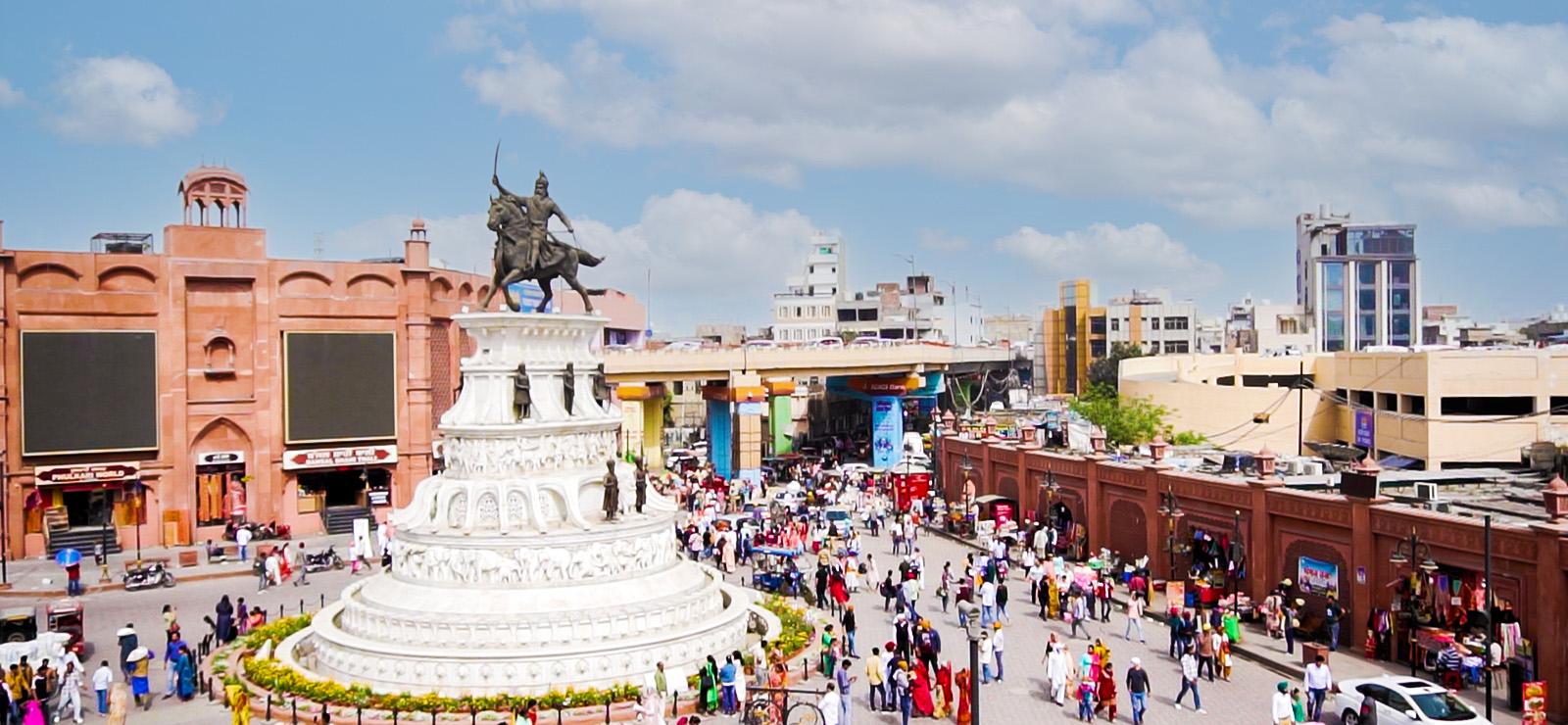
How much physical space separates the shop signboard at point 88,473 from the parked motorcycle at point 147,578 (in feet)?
25.2

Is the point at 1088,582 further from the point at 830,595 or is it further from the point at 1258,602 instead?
the point at 830,595

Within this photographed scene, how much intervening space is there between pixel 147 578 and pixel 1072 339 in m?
87.9

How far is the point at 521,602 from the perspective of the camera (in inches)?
833

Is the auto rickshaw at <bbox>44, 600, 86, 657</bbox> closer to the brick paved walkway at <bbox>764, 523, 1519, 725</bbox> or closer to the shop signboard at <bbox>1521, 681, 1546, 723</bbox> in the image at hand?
the brick paved walkway at <bbox>764, 523, 1519, 725</bbox>

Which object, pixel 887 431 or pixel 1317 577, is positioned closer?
pixel 1317 577

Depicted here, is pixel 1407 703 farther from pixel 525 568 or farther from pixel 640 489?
pixel 525 568

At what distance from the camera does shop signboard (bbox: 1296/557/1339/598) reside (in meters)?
24.3

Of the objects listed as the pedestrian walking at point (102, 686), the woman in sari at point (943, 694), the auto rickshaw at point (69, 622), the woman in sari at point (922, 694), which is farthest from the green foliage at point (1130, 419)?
the pedestrian walking at point (102, 686)

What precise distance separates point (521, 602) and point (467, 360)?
554cm

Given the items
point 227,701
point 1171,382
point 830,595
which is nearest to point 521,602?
point 227,701

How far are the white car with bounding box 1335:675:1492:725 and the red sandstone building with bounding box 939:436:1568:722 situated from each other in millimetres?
3193

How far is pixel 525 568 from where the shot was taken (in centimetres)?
2166

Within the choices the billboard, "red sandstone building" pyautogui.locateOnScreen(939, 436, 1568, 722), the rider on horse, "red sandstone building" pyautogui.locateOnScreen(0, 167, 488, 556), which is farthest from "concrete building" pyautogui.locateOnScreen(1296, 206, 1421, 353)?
the rider on horse

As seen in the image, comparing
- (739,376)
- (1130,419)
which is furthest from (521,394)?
(739,376)
